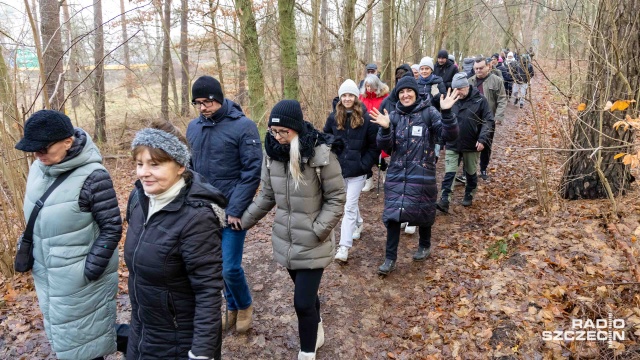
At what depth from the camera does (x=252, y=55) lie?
8.42m

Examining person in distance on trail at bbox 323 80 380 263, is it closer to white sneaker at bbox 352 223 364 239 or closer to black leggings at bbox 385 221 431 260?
black leggings at bbox 385 221 431 260

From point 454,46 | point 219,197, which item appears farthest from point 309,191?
point 454,46

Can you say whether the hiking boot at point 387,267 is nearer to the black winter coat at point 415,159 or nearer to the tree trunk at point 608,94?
the black winter coat at point 415,159

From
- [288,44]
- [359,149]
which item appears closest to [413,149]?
[359,149]

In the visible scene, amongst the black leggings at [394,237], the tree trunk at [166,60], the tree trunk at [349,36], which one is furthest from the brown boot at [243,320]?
the tree trunk at [166,60]

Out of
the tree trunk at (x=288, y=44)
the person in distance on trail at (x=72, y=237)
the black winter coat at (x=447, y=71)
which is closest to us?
the person in distance on trail at (x=72, y=237)

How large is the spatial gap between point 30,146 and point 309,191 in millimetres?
1834

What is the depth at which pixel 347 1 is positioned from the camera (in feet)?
32.2

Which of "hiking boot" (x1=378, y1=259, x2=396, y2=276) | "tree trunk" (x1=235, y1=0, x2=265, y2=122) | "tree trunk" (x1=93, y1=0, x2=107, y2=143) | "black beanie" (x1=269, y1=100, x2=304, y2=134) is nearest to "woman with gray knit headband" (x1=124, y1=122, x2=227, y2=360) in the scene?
"black beanie" (x1=269, y1=100, x2=304, y2=134)

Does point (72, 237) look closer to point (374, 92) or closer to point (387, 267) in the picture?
point (387, 267)

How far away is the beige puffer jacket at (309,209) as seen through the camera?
2.98 metres

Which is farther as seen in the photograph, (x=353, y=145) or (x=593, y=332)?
(x=353, y=145)

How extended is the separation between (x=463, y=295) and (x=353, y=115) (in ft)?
7.97

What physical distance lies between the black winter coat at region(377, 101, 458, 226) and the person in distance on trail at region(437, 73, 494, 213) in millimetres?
1987
